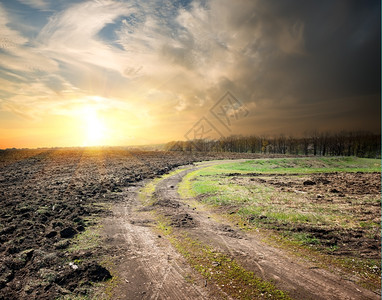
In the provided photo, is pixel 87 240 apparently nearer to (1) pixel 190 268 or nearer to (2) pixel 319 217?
(1) pixel 190 268

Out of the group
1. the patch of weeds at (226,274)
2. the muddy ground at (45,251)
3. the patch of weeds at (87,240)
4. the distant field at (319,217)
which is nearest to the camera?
the patch of weeds at (226,274)

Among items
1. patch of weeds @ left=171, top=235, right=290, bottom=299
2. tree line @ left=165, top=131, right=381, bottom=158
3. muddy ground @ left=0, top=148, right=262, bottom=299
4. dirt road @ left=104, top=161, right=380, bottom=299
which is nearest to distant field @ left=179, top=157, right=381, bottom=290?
dirt road @ left=104, top=161, right=380, bottom=299

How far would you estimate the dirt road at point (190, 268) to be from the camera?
19.5ft

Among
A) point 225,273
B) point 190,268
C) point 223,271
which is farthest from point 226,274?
point 190,268

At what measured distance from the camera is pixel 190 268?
7.25m

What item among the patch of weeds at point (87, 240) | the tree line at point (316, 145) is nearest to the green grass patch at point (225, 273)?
the patch of weeds at point (87, 240)

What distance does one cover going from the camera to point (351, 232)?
9773 millimetres

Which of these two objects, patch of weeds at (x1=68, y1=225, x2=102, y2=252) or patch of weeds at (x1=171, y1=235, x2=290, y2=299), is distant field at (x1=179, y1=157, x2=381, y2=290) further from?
patch of weeds at (x1=68, y1=225, x2=102, y2=252)

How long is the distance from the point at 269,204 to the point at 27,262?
1443cm

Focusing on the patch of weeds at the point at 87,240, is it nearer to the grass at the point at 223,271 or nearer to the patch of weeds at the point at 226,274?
the grass at the point at 223,271

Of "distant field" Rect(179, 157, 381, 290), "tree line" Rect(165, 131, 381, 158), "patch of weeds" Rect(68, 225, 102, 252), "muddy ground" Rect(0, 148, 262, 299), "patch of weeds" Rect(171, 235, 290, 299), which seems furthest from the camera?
"tree line" Rect(165, 131, 381, 158)

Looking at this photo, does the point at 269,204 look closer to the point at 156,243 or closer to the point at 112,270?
the point at 156,243

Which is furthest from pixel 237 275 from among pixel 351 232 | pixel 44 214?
pixel 44 214

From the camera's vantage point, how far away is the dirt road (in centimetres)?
595
